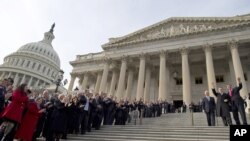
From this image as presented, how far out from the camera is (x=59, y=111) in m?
8.18

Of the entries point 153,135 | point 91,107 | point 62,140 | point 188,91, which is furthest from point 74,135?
point 188,91

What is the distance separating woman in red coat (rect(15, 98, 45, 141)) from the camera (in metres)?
6.89

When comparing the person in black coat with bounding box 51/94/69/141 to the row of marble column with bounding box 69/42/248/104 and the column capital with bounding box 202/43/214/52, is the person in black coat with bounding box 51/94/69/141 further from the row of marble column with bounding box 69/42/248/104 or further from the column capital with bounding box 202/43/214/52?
the column capital with bounding box 202/43/214/52

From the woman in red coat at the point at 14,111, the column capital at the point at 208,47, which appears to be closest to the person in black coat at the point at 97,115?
the woman in red coat at the point at 14,111

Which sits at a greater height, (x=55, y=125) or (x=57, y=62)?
(x=57, y=62)

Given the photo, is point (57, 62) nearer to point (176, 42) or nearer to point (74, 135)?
point (176, 42)

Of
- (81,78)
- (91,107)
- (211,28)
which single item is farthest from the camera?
(81,78)

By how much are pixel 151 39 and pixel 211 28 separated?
7024 mm

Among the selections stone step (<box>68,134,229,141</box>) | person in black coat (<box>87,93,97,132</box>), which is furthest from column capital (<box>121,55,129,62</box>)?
stone step (<box>68,134,229,141</box>)

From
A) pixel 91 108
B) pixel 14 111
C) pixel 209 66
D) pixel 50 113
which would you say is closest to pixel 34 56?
pixel 209 66

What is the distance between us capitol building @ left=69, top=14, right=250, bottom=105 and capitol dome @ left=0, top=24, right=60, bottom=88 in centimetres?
5537

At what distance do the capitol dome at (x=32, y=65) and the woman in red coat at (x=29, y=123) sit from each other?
7072 centimetres

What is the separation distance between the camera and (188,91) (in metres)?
20.4

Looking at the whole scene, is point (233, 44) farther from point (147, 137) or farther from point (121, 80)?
point (147, 137)
